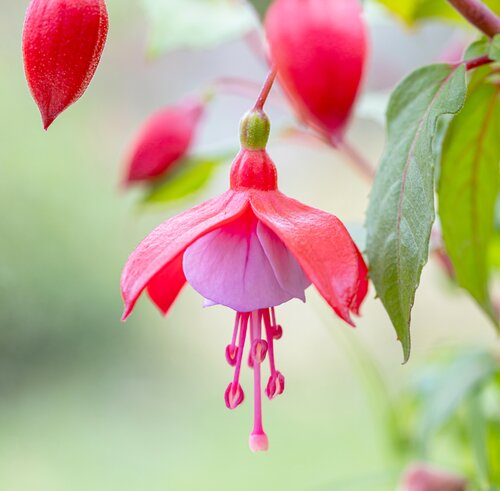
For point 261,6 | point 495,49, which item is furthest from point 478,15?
point 261,6

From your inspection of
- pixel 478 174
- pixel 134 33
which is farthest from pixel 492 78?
pixel 134 33

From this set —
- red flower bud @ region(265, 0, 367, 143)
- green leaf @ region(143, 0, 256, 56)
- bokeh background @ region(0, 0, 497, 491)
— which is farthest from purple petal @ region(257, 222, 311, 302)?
bokeh background @ region(0, 0, 497, 491)

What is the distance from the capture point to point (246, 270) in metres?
0.36

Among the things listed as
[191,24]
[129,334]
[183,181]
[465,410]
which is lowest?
[129,334]

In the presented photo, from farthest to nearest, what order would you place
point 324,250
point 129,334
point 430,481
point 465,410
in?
point 129,334 < point 465,410 < point 430,481 < point 324,250

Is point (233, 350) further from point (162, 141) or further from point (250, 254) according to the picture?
point (162, 141)

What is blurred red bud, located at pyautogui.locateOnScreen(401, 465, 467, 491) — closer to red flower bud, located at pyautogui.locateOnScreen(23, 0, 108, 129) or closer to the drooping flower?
the drooping flower

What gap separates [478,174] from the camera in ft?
1.51

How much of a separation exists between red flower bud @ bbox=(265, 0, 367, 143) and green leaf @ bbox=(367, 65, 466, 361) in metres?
0.05

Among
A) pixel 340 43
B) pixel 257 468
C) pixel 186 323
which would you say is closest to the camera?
pixel 340 43

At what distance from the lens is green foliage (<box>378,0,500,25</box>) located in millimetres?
602

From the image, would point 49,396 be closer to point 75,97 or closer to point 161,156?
point 161,156

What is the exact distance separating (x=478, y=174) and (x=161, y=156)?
0.83 feet

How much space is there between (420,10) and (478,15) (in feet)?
0.82
